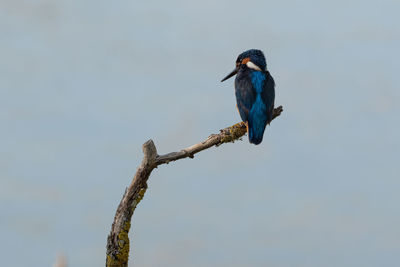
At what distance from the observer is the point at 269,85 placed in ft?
35.0

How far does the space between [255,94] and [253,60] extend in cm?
120

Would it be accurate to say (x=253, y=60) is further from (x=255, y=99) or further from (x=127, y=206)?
(x=127, y=206)

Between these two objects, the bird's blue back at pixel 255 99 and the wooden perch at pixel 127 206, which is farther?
the bird's blue back at pixel 255 99

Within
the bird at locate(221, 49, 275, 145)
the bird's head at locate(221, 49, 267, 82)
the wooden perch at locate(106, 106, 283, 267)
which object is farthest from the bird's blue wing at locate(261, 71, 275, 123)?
the wooden perch at locate(106, 106, 283, 267)

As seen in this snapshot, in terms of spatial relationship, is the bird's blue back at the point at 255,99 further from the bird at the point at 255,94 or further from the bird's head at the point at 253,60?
the bird's head at the point at 253,60

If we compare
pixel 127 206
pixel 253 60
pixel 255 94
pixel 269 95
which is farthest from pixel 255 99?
pixel 127 206

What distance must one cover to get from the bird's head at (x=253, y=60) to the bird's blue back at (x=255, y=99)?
160 millimetres

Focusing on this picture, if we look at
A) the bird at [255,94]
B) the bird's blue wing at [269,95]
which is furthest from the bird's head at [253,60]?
the bird's blue wing at [269,95]

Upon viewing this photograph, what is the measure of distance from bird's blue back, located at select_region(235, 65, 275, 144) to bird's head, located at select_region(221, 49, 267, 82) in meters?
0.16

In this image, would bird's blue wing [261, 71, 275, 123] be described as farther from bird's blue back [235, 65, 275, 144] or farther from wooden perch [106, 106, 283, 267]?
wooden perch [106, 106, 283, 267]

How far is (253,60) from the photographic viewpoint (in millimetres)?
11227

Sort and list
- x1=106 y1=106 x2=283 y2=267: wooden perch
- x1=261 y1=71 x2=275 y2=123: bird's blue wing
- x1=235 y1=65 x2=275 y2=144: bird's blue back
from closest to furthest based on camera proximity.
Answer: x1=106 y1=106 x2=283 y2=267: wooden perch < x1=235 y1=65 x2=275 y2=144: bird's blue back < x1=261 y1=71 x2=275 y2=123: bird's blue wing

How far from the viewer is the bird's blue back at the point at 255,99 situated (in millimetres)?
9992

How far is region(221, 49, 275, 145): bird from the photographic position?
32.8 ft
